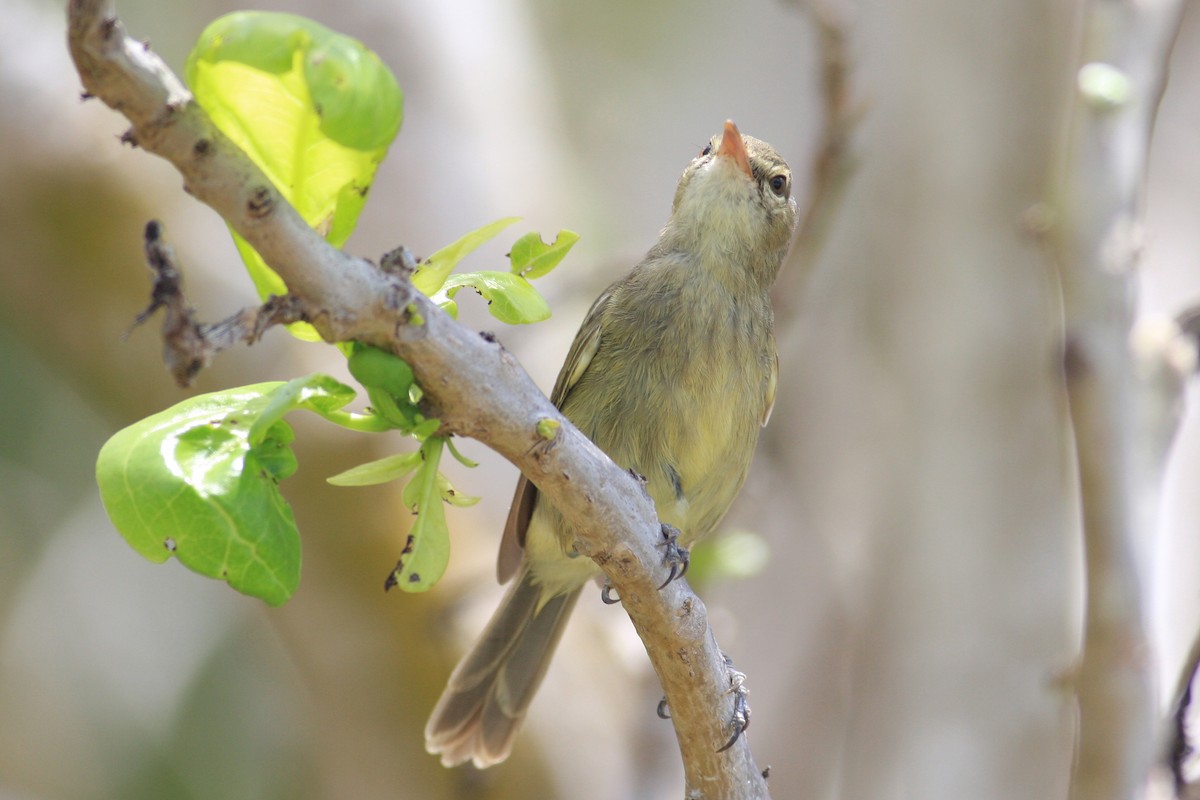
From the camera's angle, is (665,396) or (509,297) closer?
(509,297)

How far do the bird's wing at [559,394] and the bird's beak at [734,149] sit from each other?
521mm

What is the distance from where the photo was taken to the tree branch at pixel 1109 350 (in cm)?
260

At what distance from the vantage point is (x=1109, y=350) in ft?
9.21

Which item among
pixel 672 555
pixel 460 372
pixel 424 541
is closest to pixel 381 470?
pixel 424 541

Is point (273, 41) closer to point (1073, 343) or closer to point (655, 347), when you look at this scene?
point (655, 347)

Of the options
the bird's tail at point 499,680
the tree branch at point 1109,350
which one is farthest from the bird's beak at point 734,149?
the bird's tail at point 499,680

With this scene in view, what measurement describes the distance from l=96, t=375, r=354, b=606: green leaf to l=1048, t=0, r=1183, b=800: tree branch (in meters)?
1.94

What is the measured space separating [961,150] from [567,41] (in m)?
3.15

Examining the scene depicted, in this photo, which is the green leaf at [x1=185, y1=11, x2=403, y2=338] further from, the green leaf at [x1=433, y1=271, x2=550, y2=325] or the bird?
the bird

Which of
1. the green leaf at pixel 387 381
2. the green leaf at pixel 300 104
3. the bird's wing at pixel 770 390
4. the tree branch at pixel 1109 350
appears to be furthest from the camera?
the bird's wing at pixel 770 390

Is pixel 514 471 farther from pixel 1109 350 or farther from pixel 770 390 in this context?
pixel 1109 350

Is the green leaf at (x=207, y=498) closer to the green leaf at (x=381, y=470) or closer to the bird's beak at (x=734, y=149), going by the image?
the green leaf at (x=381, y=470)

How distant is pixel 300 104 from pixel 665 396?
61.7 inches

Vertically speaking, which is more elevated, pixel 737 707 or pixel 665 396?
pixel 665 396
